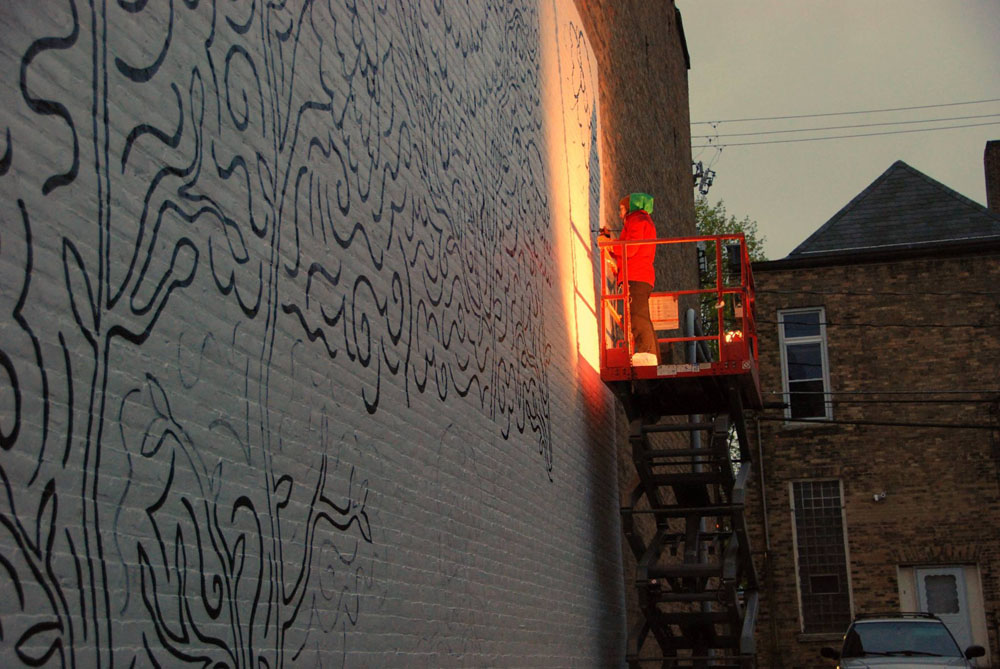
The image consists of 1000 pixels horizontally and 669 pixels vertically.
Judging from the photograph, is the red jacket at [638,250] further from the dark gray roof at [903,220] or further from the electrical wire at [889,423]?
the dark gray roof at [903,220]

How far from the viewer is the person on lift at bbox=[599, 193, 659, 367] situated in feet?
38.5

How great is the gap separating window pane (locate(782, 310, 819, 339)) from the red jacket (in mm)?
13536

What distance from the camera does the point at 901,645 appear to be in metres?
13.5

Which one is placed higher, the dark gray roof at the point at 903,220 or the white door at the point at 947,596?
the dark gray roof at the point at 903,220

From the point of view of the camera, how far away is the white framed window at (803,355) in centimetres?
2452

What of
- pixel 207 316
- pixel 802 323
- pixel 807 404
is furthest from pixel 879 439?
pixel 207 316

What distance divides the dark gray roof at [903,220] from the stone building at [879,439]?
99 millimetres

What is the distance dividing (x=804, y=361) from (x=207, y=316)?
863 inches

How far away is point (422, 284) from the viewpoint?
6891mm

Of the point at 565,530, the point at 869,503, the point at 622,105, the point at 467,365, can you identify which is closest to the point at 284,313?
the point at 467,365

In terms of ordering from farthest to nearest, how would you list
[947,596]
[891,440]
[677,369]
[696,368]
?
[891,440] < [947,596] < [677,369] < [696,368]

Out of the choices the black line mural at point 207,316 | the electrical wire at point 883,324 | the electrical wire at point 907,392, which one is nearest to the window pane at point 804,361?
the electrical wire at point 883,324

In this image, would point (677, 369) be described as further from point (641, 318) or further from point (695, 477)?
point (695, 477)

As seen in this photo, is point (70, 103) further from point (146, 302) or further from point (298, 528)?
point (298, 528)
